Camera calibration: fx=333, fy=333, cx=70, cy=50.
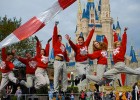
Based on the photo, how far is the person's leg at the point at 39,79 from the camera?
11828mm

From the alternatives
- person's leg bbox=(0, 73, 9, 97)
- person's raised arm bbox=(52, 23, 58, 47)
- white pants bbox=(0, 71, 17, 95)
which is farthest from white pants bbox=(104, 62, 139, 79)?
person's leg bbox=(0, 73, 9, 97)

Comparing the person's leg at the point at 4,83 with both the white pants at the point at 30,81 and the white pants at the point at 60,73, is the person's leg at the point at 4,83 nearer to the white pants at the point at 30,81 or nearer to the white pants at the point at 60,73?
the white pants at the point at 30,81

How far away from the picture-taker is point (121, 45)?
1180cm

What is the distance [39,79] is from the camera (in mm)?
11859

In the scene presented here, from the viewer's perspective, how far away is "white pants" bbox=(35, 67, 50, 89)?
1183 centimetres

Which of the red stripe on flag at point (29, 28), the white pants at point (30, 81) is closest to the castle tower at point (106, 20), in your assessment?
the white pants at point (30, 81)

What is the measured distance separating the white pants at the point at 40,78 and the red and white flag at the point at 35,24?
55.6 inches

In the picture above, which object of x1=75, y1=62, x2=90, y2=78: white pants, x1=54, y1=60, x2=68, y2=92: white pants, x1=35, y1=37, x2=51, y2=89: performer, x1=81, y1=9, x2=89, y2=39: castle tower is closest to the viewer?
x1=54, y1=60, x2=68, y2=92: white pants

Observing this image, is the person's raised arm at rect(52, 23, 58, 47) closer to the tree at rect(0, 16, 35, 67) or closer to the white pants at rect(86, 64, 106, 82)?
the white pants at rect(86, 64, 106, 82)

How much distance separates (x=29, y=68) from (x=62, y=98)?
2203 millimetres

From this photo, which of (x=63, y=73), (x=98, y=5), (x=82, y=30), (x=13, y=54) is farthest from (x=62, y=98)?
(x=98, y=5)

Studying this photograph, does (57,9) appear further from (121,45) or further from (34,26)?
(121,45)

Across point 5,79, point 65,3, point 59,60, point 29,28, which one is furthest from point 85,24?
point 29,28

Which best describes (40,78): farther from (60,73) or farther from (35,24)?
(35,24)
